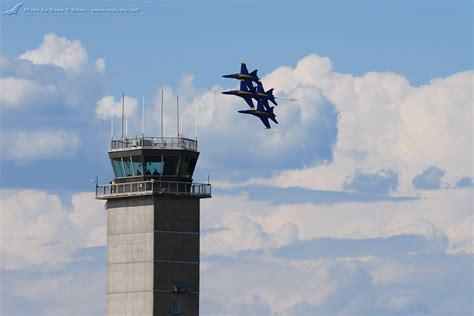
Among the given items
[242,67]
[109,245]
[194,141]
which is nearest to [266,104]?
[242,67]

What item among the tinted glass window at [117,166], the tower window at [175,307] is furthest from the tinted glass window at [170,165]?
the tower window at [175,307]

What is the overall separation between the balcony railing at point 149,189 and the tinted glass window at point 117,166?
1.32m

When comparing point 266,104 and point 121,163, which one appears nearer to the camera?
point 121,163

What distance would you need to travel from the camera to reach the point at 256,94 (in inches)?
6703

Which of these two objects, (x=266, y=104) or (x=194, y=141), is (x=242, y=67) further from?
(x=194, y=141)

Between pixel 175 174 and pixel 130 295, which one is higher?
pixel 175 174

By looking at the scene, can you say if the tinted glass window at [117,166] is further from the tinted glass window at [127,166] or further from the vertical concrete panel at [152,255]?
the vertical concrete panel at [152,255]

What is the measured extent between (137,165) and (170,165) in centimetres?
A: 361

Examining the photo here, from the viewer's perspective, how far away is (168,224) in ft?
489

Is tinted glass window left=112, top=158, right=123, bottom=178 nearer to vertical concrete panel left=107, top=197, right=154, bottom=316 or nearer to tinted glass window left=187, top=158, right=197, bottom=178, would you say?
vertical concrete panel left=107, top=197, right=154, bottom=316

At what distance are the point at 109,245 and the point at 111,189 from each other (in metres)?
6.21

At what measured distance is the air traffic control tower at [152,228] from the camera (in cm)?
14812

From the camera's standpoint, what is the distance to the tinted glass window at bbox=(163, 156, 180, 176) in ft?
494

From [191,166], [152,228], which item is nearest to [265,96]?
[191,166]
